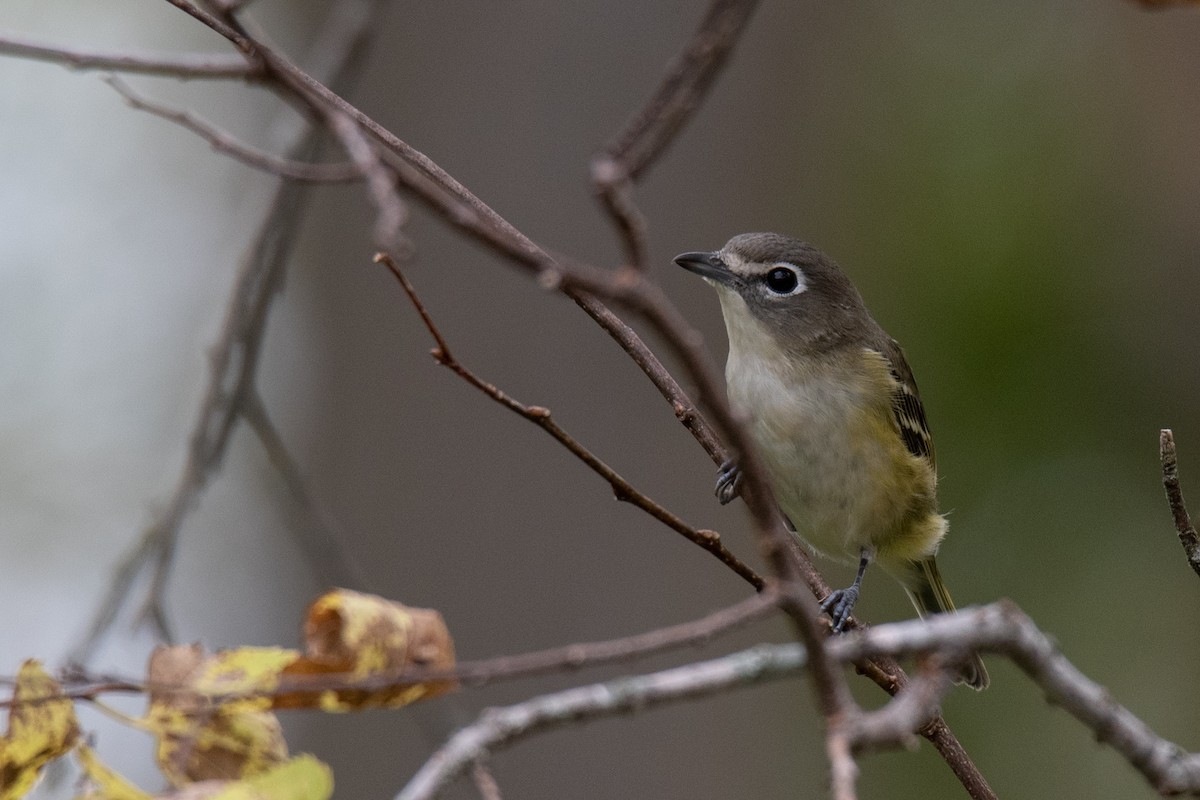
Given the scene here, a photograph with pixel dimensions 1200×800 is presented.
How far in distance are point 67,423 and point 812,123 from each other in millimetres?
7278

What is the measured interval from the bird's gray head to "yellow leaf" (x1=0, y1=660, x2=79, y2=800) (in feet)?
9.70

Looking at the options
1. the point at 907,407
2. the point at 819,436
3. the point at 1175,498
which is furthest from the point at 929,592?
the point at 1175,498

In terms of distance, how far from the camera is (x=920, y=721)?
1352 mm

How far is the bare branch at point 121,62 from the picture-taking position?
2.38 m

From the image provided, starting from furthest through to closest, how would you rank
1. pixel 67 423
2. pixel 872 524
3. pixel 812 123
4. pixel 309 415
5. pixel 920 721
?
pixel 67 423
pixel 812 123
pixel 309 415
pixel 872 524
pixel 920 721

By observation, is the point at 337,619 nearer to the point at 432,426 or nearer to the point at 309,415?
the point at 432,426

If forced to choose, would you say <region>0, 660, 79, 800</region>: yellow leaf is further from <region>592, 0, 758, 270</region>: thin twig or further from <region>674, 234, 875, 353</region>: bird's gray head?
<region>674, 234, 875, 353</region>: bird's gray head

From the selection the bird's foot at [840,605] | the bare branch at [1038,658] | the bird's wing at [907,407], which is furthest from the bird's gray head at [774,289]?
the bare branch at [1038,658]

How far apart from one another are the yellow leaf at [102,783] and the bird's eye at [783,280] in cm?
324

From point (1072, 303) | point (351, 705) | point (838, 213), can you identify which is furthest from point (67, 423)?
point (351, 705)

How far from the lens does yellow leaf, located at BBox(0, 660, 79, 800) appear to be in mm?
1845

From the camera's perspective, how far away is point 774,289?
460 centimetres

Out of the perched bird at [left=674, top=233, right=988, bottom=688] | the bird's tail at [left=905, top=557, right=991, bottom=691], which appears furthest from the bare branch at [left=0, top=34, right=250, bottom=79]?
the bird's tail at [left=905, top=557, right=991, bottom=691]

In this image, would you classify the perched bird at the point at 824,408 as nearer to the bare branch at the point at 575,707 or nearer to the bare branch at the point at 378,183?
the bare branch at the point at 575,707
